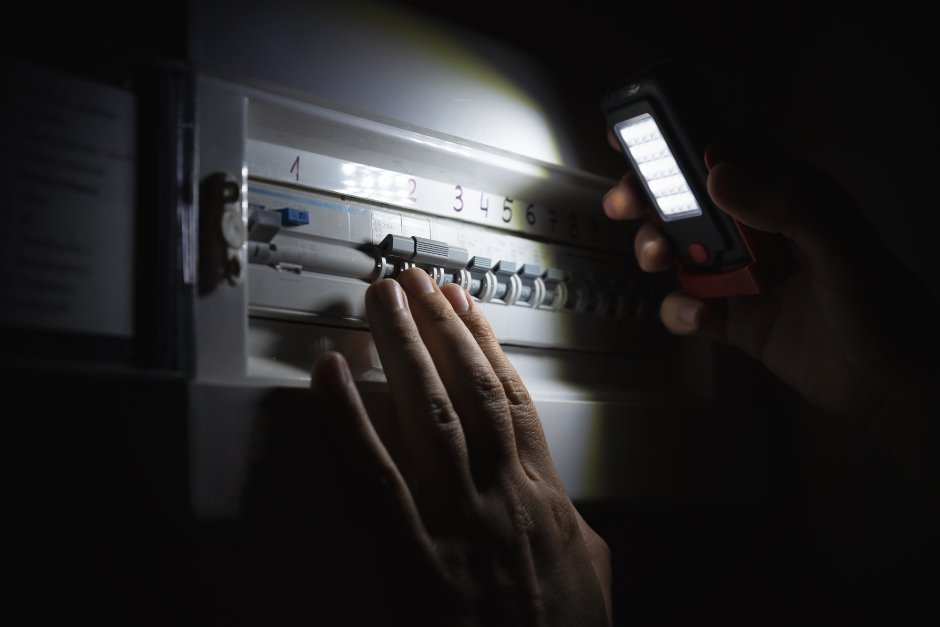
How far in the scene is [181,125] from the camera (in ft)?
1.83

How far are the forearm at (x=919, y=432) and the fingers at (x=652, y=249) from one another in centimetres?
44

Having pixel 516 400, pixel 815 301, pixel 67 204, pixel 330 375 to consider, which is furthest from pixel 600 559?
pixel 67 204

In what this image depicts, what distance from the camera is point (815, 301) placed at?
1014 mm

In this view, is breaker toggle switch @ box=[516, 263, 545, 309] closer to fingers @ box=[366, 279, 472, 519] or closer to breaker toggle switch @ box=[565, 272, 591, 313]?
breaker toggle switch @ box=[565, 272, 591, 313]

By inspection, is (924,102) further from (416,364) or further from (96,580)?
(96,580)

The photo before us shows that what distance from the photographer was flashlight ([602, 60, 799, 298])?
0.78 m

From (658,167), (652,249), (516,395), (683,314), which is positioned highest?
(658,167)

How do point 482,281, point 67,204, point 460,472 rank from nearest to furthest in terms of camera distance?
point 67,204 < point 460,472 < point 482,281

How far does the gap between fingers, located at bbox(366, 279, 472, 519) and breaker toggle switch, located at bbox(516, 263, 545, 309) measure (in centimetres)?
31

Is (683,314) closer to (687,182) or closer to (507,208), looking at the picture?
(687,182)

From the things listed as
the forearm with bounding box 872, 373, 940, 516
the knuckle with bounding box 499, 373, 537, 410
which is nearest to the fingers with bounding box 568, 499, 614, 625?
the knuckle with bounding box 499, 373, 537, 410

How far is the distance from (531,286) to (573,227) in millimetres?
171

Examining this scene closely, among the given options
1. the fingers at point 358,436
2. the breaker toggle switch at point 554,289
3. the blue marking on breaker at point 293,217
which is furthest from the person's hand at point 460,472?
the breaker toggle switch at point 554,289

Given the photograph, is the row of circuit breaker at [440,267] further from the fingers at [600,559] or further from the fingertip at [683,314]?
the fingers at [600,559]
